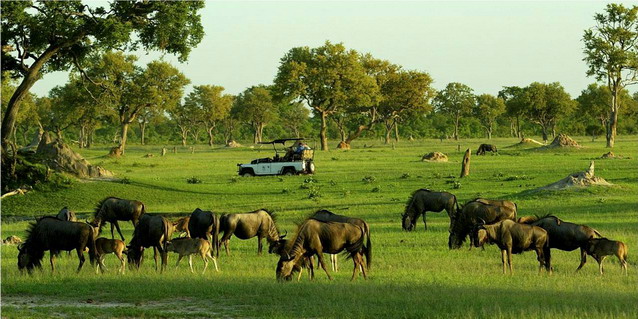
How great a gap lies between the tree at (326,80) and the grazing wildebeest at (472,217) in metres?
72.5

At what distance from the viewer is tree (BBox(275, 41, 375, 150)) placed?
318 feet

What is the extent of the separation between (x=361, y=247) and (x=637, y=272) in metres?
5.97

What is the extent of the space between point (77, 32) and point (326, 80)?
61221mm

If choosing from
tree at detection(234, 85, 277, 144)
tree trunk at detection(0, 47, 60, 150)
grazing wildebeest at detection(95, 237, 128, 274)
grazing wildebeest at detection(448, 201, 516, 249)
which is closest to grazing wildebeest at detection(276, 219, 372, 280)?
grazing wildebeest at detection(95, 237, 128, 274)

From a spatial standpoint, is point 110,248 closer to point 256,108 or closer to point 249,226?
point 249,226

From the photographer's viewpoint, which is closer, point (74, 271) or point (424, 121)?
point (74, 271)

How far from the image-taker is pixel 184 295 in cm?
1501

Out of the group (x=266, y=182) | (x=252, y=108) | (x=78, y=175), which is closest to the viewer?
(x=78, y=175)

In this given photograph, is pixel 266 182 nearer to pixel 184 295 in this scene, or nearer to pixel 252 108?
pixel 184 295

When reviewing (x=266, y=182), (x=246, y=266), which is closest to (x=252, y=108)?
(x=266, y=182)

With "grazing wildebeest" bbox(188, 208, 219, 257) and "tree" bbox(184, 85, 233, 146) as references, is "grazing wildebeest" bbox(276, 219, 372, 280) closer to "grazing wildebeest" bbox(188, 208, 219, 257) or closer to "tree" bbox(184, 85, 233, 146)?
"grazing wildebeest" bbox(188, 208, 219, 257)

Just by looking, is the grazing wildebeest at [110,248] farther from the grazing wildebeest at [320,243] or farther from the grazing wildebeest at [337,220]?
the grazing wildebeest at [337,220]

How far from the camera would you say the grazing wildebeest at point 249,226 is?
2079 cm

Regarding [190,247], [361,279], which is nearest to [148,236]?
[190,247]
